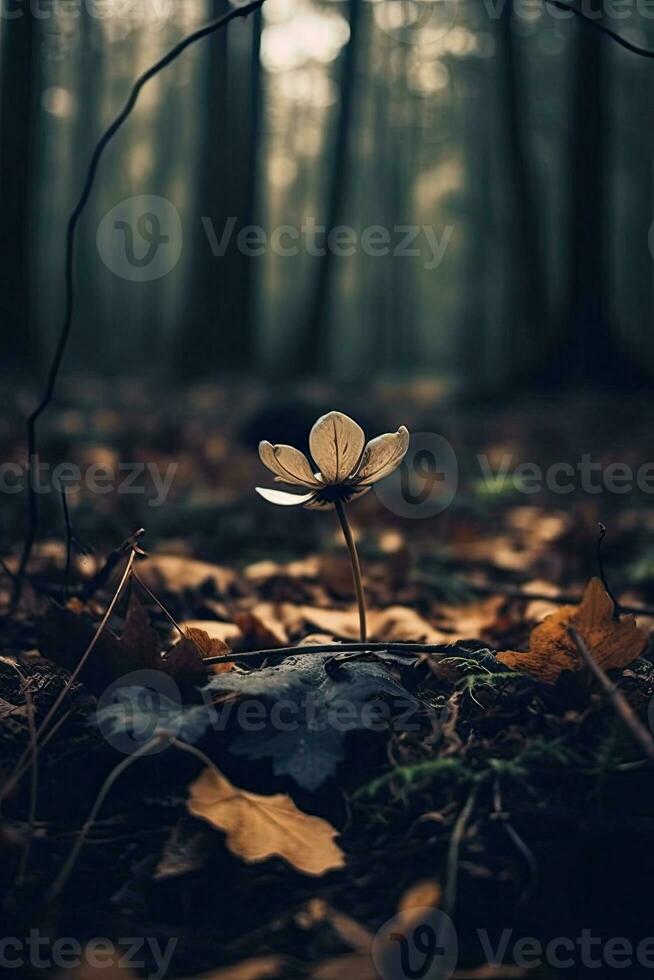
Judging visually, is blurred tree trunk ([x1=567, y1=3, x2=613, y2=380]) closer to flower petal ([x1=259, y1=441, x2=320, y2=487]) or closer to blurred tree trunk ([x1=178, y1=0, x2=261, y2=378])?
blurred tree trunk ([x1=178, y1=0, x2=261, y2=378])

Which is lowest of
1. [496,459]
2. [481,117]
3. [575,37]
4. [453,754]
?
[496,459]

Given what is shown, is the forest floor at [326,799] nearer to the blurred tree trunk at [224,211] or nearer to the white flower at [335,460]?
the white flower at [335,460]

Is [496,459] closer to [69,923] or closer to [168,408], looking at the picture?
[168,408]

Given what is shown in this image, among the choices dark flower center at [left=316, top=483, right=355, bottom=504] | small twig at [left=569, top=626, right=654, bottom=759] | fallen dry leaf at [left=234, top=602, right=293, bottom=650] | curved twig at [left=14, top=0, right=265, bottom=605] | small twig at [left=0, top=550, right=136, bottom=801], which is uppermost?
curved twig at [left=14, top=0, right=265, bottom=605]

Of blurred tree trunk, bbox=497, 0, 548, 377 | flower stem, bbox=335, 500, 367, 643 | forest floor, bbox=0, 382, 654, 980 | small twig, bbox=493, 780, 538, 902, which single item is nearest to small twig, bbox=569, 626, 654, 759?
forest floor, bbox=0, 382, 654, 980

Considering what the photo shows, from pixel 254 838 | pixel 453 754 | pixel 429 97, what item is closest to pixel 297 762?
pixel 254 838
